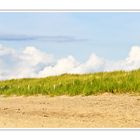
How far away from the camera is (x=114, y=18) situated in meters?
3.56

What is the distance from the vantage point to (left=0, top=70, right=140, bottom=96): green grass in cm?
355

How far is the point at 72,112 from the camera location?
3529mm

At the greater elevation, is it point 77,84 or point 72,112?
point 77,84

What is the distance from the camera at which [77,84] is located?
3639 mm

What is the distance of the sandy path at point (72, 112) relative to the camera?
3453 millimetres

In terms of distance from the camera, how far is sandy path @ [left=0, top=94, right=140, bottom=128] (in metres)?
3.45

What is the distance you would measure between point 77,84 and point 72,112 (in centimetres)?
21

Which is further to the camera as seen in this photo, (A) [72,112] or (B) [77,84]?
(B) [77,84]

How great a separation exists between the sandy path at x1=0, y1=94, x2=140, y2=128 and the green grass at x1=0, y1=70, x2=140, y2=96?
5 cm

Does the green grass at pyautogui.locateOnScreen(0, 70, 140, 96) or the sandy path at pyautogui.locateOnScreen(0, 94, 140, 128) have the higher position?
the green grass at pyautogui.locateOnScreen(0, 70, 140, 96)

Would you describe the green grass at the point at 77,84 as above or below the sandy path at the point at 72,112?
above

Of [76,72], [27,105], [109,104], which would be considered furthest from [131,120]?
[27,105]

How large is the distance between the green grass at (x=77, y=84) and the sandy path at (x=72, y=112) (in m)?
0.05
